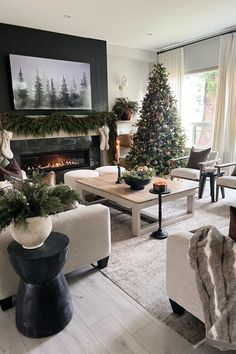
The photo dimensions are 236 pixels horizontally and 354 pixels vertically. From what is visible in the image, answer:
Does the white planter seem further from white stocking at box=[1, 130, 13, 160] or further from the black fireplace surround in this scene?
the black fireplace surround

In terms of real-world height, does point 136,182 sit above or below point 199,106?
below

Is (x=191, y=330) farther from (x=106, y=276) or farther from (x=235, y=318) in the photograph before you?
(x=106, y=276)

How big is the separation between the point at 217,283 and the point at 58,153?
4.47 m

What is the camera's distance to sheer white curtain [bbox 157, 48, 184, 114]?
5.81 m

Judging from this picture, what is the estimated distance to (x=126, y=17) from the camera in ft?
13.5

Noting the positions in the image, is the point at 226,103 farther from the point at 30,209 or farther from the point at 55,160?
the point at 30,209

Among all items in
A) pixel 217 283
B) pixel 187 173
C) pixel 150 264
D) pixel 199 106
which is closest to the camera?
pixel 217 283

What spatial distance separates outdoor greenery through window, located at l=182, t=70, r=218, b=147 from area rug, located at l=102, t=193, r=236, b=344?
8.03 feet

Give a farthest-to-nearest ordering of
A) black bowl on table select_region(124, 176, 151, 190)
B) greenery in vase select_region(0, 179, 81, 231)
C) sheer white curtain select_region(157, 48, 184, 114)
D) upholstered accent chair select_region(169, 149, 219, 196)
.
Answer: sheer white curtain select_region(157, 48, 184, 114)
upholstered accent chair select_region(169, 149, 219, 196)
black bowl on table select_region(124, 176, 151, 190)
greenery in vase select_region(0, 179, 81, 231)

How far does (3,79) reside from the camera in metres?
4.47

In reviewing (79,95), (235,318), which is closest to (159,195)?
(235,318)

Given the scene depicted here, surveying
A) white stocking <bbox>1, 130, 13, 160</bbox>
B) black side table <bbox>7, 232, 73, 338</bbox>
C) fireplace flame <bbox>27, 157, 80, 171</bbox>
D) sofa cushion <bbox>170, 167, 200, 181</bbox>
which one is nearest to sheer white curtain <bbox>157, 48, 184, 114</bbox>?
sofa cushion <bbox>170, 167, 200, 181</bbox>

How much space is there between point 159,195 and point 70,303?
4.78 ft

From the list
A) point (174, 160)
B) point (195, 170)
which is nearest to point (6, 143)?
point (174, 160)
